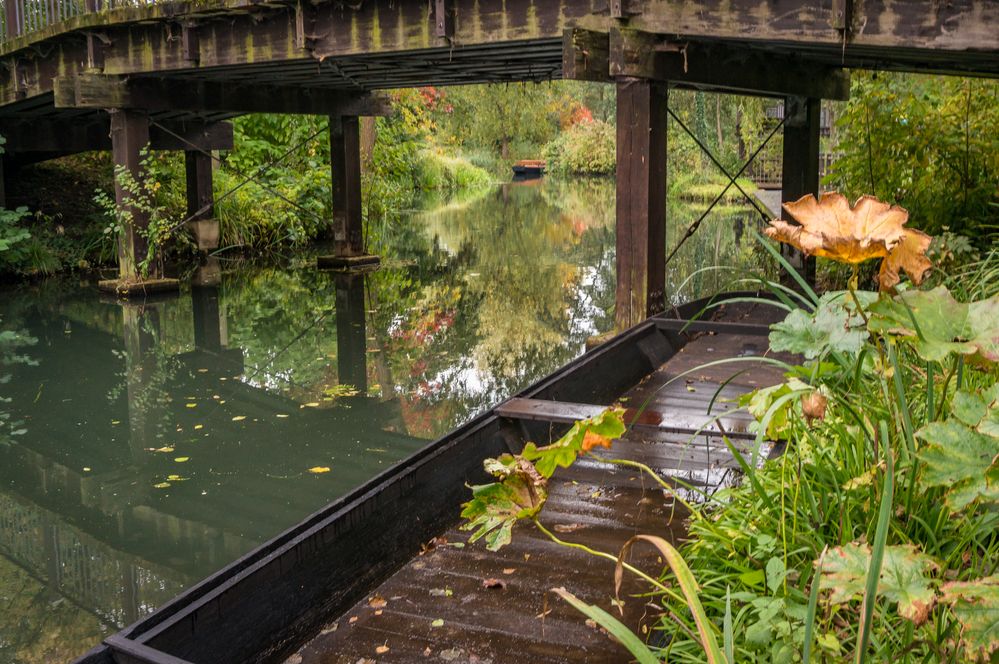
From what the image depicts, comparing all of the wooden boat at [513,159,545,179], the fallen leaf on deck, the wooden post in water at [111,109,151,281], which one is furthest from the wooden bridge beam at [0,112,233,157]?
the wooden boat at [513,159,545,179]

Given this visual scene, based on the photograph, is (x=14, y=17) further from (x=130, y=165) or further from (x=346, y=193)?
(x=346, y=193)

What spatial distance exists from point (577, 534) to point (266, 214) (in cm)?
1504

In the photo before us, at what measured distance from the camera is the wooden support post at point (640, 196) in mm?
7785

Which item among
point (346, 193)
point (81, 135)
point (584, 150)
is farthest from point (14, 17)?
point (584, 150)

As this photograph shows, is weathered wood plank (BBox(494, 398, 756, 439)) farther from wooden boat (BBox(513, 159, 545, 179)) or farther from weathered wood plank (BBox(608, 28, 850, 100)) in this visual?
wooden boat (BBox(513, 159, 545, 179))

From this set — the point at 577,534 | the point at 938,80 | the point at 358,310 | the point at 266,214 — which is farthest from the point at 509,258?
the point at 577,534

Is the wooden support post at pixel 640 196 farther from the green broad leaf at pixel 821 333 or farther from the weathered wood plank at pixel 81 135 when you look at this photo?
the weathered wood plank at pixel 81 135

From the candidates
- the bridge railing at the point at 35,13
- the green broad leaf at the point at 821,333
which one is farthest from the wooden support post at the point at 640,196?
the bridge railing at the point at 35,13

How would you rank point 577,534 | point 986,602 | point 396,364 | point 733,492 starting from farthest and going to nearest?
point 396,364
point 577,534
point 733,492
point 986,602

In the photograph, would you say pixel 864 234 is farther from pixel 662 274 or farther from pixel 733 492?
pixel 662 274

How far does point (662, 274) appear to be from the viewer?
8.11m

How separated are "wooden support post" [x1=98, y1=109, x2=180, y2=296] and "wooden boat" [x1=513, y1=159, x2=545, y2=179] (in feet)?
117

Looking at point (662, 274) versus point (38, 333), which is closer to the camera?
point (662, 274)

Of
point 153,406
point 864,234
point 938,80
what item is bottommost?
point 153,406
